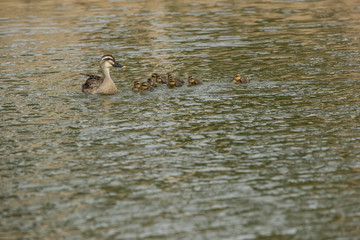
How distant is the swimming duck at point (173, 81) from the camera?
17.0 metres

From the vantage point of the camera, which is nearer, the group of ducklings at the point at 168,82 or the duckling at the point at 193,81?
the group of ducklings at the point at 168,82

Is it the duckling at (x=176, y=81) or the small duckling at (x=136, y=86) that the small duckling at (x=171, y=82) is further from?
the small duckling at (x=136, y=86)

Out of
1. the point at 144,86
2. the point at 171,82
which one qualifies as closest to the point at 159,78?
the point at 171,82

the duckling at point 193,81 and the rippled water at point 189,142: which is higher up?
the duckling at point 193,81

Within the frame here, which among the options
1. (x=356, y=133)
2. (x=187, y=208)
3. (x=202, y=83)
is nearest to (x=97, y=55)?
(x=202, y=83)

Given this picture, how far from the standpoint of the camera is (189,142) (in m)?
12.1

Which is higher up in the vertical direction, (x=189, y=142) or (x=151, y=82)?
(x=151, y=82)

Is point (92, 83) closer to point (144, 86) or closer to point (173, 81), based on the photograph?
point (144, 86)

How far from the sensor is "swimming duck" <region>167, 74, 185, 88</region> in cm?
1698

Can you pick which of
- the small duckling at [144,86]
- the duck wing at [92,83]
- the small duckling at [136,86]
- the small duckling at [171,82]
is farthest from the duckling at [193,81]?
the duck wing at [92,83]

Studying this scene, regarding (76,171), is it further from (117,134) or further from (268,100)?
(268,100)

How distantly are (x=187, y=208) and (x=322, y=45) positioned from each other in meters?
14.6

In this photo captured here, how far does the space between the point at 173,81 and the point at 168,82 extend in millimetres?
182

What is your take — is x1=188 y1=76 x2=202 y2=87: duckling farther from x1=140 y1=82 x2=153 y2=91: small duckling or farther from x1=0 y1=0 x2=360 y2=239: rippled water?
x1=140 y1=82 x2=153 y2=91: small duckling
